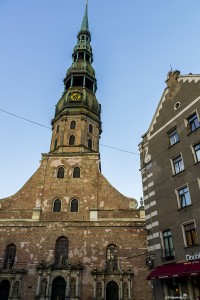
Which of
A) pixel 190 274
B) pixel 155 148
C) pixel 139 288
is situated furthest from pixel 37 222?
pixel 190 274

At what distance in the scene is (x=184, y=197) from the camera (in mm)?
13953

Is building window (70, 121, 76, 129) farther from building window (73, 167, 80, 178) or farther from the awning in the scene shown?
the awning

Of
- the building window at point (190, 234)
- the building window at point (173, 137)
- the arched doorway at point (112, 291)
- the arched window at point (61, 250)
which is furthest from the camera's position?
the arched window at point (61, 250)

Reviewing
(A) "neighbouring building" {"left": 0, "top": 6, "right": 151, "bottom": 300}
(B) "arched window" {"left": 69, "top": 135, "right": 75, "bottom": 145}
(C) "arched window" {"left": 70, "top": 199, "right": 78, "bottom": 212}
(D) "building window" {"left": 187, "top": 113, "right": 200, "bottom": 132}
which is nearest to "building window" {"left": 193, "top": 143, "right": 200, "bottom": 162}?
(D) "building window" {"left": 187, "top": 113, "right": 200, "bottom": 132}

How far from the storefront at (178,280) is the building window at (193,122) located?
6720 millimetres

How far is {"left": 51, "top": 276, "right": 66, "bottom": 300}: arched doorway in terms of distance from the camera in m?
19.8

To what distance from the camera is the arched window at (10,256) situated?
68.5 feet

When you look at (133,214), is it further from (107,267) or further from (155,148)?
(155,148)

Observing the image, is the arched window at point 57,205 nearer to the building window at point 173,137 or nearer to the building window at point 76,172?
the building window at point 76,172

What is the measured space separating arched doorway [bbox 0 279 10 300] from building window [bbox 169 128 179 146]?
15.9m

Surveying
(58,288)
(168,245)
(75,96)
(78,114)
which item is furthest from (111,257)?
(75,96)

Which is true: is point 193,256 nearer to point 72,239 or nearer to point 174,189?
point 174,189

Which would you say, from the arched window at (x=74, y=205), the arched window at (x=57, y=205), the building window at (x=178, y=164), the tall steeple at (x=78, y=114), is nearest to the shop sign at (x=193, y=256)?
the building window at (x=178, y=164)

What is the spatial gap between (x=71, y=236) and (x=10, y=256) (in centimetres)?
502
